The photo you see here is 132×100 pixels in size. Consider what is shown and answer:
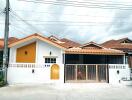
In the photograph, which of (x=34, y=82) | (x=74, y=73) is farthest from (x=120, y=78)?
(x=34, y=82)

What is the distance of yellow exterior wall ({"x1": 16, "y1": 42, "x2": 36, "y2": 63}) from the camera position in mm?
18250

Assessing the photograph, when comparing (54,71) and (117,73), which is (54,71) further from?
(117,73)

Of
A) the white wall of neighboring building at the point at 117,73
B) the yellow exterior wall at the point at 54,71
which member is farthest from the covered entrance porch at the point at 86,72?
the yellow exterior wall at the point at 54,71

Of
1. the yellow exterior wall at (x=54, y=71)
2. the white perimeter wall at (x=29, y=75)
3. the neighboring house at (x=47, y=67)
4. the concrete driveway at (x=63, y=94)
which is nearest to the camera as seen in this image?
the concrete driveway at (x=63, y=94)

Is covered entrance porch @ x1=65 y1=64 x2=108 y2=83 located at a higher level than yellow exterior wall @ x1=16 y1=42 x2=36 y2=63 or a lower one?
lower

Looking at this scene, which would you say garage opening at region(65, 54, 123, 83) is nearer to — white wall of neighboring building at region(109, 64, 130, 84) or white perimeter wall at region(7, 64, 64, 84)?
white wall of neighboring building at region(109, 64, 130, 84)

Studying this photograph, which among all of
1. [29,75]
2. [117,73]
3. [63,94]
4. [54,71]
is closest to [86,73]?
[117,73]

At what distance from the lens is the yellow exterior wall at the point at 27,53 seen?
59.9 feet

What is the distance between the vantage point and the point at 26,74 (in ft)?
51.4

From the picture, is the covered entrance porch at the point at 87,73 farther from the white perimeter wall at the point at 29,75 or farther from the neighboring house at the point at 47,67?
the white perimeter wall at the point at 29,75

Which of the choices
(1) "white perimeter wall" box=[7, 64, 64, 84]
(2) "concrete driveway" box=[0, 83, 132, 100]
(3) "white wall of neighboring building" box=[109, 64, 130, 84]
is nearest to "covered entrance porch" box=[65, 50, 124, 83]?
(3) "white wall of neighboring building" box=[109, 64, 130, 84]

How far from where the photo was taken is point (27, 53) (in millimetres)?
18375

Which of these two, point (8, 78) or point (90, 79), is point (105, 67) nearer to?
point (90, 79)

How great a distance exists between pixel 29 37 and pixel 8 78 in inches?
161
